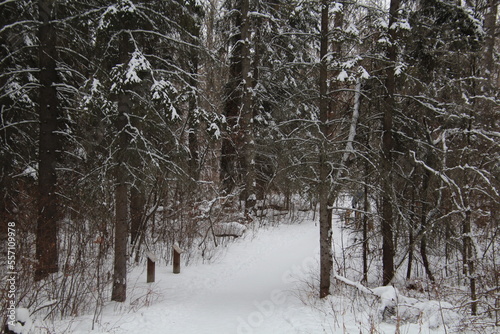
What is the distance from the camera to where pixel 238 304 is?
25.9 ft

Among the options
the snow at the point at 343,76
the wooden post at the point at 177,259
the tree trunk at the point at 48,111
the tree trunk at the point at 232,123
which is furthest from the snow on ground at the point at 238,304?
the tree trunk at the point at 232,123

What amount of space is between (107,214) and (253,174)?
7.99 meters

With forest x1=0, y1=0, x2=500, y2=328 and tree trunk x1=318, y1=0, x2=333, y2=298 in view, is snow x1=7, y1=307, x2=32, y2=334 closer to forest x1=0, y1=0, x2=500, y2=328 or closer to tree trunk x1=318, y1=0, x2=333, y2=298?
forest x1=0, y1=0, x2=500, y2=328

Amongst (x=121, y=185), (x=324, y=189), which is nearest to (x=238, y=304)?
(x=324, y=189)

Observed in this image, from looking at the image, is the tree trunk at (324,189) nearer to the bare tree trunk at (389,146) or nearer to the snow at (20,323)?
the bare tree trunk at (389,146)

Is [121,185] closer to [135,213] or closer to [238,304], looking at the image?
[238,304]

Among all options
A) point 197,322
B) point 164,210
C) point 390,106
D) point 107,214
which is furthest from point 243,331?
point 164,210

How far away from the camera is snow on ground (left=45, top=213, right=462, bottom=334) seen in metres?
5.96

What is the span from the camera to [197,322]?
6.65 m

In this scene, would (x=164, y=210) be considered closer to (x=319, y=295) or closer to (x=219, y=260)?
(x=219, y=260)

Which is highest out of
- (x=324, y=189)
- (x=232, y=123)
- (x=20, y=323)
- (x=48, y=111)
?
(x=232, y=123)

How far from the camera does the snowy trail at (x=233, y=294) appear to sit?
633 cm

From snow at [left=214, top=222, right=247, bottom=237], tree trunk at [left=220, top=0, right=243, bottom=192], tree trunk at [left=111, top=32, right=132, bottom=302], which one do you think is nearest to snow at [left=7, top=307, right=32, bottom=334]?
tree trunk at [left=111, top=32, right=132, bottom=302]

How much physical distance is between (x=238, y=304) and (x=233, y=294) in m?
0.81
